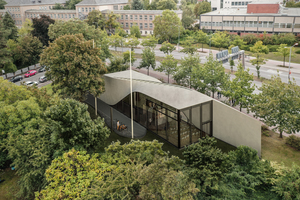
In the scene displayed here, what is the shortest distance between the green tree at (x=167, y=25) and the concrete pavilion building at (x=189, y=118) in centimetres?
4941

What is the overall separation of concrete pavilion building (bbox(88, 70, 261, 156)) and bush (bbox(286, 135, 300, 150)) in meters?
4.26

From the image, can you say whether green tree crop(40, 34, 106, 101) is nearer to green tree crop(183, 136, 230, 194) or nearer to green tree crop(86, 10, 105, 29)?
green tree crop(183, 136, 230, 194)

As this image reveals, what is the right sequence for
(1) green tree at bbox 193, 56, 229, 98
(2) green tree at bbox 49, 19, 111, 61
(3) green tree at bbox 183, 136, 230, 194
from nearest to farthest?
1. (3) green tree at bbox 183, 136, 230, 194
2. (1) green tree at bbox 193, 56, 229, 98
3. (2) green tree at bbox 49, 19, 111, 61

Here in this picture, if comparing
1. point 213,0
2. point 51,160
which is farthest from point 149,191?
point 213,0

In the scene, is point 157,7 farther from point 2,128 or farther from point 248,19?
point 2,128

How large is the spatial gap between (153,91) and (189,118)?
5447mm

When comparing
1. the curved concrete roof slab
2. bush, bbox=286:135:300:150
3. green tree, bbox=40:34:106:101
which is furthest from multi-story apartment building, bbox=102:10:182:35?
bush, bbox=286:135:300:150

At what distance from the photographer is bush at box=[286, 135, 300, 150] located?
2873cm

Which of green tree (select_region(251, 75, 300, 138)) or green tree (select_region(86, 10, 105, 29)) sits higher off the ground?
green tree (select_region(86, 10, 105, 29))

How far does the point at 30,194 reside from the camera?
2591cm

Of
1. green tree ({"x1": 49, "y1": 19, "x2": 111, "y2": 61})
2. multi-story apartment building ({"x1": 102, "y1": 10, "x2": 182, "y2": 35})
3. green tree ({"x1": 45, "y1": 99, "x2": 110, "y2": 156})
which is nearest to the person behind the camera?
green tree ({"x1": 45, "y1": 99, "x2": 110, "y2": 156})

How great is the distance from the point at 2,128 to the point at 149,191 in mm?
18253

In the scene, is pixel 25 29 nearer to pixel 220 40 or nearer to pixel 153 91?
pixel 220 40

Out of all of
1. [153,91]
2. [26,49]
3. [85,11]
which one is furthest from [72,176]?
[85,11]
